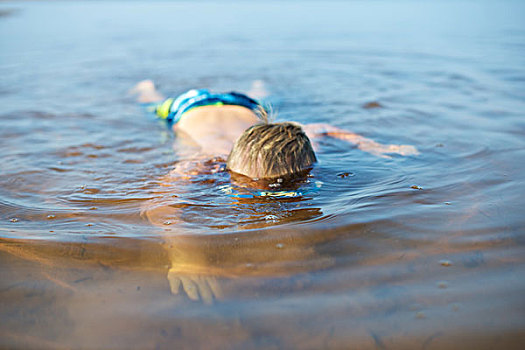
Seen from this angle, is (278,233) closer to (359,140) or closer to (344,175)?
(344,175)

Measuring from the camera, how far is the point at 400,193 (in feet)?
9.14

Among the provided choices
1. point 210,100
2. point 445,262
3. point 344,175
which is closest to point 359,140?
point 344,175

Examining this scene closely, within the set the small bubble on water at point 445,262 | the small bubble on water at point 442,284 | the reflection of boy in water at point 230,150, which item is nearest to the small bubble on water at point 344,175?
the reflection of boy in water at point 230,150

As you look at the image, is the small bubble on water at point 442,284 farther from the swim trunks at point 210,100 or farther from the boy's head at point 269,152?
the swim trunks at point 210,100

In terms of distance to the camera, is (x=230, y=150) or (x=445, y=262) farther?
(x=230, y=150)

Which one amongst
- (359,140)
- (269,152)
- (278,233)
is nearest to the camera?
(278,233)

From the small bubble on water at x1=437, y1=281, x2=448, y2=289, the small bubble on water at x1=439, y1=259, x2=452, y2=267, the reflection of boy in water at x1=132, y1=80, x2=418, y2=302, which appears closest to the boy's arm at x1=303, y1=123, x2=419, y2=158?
the reflection of boy in water at x1=132, y1=80, x2=418, y2=302

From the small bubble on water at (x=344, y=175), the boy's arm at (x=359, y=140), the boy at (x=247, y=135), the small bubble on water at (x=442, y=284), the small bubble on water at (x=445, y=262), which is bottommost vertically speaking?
the small bubble on water at (x=442, y=284)

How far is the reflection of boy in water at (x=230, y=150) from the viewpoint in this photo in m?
2.03

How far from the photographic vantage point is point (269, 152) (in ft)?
9.59

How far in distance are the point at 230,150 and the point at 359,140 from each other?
1.17 m

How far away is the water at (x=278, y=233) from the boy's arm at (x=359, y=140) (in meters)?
0.13

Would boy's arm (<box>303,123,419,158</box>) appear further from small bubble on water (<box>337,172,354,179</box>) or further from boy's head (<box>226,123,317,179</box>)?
boy's head (<box>226,123,317,179</box>)

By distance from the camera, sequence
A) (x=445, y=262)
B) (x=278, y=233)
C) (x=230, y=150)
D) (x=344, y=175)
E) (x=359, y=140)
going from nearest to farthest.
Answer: (x=445, y=262) → (x=278, y=233) → (x=344, y=175) → (x=230, y=150) → (x=359, y=140)
